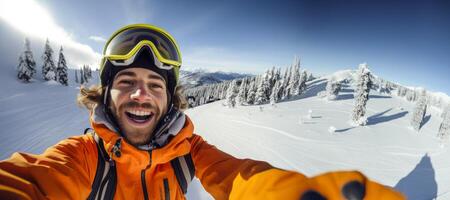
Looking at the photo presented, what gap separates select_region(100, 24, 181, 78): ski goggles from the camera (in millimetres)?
2949

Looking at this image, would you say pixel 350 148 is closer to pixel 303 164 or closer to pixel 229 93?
pixel 303 164

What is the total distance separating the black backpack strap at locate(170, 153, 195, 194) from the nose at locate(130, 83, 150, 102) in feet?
2.46

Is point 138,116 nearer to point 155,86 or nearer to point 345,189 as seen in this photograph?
point 155,86

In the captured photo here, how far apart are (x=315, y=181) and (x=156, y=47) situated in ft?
8.95

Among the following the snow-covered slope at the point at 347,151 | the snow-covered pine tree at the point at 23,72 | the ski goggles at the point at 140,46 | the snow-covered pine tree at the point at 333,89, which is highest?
the ski goggles at the point at 140,46

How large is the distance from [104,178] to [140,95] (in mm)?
882

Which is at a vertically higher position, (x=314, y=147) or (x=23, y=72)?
(x=23, y=72)

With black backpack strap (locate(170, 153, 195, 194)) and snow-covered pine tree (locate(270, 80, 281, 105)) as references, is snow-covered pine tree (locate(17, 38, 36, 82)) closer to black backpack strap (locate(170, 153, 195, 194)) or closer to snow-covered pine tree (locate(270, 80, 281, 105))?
snow-covered pine tree (locate(270, 80, 281, 105))

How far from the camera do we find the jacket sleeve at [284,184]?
101 cm

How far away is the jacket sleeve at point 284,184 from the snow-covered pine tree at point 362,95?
116 feet

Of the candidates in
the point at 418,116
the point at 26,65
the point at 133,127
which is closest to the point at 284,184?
the point at 133,127

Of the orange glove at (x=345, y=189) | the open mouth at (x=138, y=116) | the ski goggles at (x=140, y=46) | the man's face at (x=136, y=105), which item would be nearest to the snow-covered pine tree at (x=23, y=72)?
the ski goggles at (x=140, y=46)

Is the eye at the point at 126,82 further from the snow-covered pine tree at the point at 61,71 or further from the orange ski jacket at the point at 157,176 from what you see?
the snow-covered pine tree at the point at 61,71

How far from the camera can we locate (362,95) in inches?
1331
